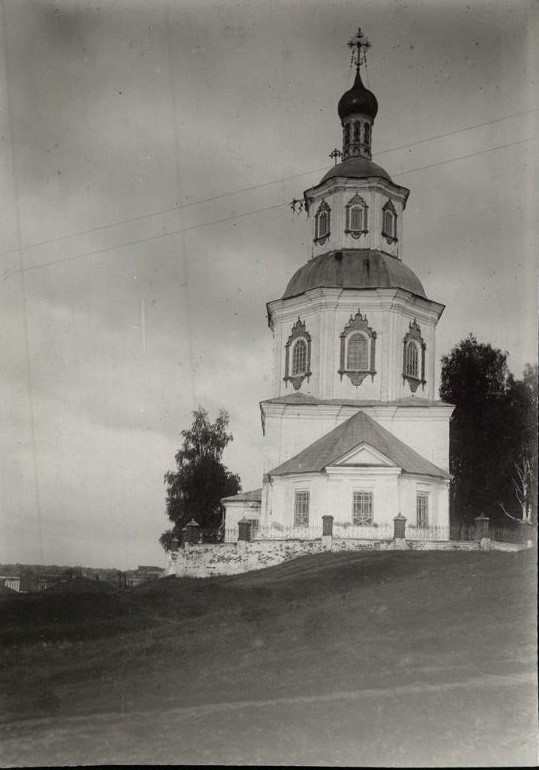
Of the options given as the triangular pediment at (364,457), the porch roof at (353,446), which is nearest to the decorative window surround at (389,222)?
the porch roof at (353,446)

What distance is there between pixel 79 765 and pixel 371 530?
640 inches

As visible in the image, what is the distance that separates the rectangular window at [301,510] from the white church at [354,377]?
0.03 metres

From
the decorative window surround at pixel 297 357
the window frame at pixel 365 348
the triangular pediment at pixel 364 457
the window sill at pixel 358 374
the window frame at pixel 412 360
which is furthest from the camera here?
the decorative window surround at pixel 297 357

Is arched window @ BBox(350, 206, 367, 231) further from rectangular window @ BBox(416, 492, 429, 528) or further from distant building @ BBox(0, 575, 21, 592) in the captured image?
distant building @ BBox(0, 575, 21, 592)

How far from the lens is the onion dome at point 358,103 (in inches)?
1227

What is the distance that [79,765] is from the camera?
1091 cm

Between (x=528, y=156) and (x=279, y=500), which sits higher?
(x=528, y=156)

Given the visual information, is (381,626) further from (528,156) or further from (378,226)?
(378,226)

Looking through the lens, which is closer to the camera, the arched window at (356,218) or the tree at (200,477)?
the arched window at (356,218)

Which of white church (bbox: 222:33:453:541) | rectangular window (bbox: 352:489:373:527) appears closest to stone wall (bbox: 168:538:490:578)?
rectangular window (bbox: 352:489:373:527)

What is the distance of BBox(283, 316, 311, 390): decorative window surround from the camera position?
30725mm

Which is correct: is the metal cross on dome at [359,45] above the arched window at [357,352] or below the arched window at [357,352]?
above

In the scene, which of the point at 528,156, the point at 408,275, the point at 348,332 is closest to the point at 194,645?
the point at 528,156

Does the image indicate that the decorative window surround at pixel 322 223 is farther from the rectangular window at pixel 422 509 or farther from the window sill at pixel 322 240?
the rectangular window at pixel 422 509
